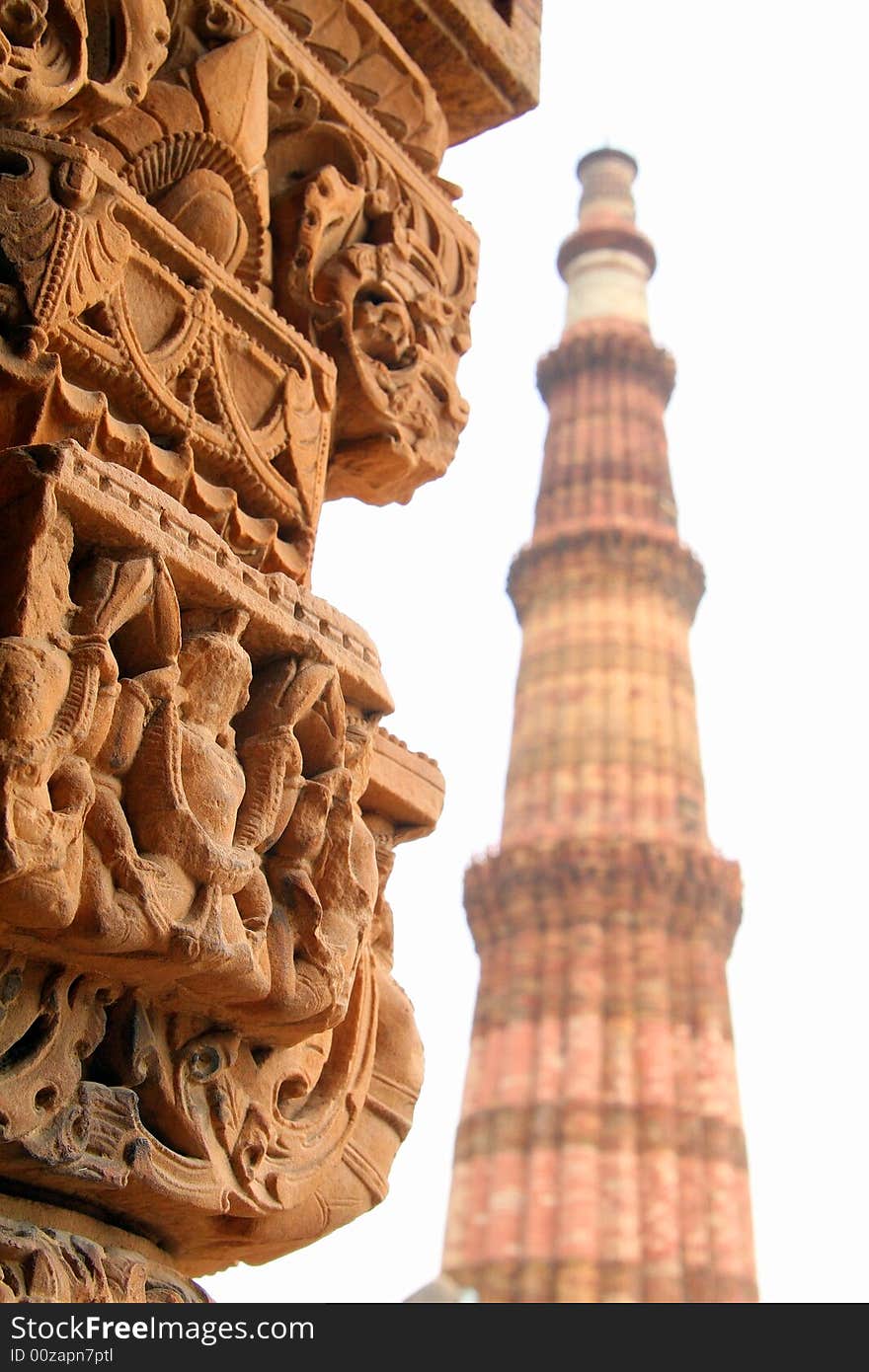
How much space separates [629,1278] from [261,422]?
10093mm

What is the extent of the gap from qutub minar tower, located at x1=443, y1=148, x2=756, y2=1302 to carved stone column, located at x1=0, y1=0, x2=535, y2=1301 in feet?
31.0

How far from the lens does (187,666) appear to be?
4.18ft

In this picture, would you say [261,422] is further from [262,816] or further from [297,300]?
[262,816]

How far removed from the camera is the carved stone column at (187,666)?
3.77 feet

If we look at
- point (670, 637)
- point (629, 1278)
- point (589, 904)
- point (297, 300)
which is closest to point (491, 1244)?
point (629, 1278)

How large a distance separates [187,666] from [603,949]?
11243 millimetres

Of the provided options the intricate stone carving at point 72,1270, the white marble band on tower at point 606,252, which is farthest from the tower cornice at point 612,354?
the intricate stone carving at point 72,1270

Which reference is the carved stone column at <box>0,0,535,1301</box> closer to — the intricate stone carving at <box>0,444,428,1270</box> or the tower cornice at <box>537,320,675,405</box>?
the intricate stone carving at <box>0,444,428,1270</box>

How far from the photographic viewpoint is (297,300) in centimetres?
171

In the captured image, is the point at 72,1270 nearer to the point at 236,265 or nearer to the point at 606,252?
the point at 236,265

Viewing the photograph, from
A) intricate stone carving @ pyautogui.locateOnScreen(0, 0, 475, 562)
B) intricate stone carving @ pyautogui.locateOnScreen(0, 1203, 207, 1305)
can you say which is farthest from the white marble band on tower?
intricate stone carving @ pyautogui.locateOnScreen(0, 1203, 207, 1305)

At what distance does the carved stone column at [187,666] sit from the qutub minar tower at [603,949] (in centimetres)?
944

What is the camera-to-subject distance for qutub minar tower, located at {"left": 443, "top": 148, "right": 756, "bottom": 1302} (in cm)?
1089

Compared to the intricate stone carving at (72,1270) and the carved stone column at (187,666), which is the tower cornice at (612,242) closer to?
the carved stone column at (187,666)
